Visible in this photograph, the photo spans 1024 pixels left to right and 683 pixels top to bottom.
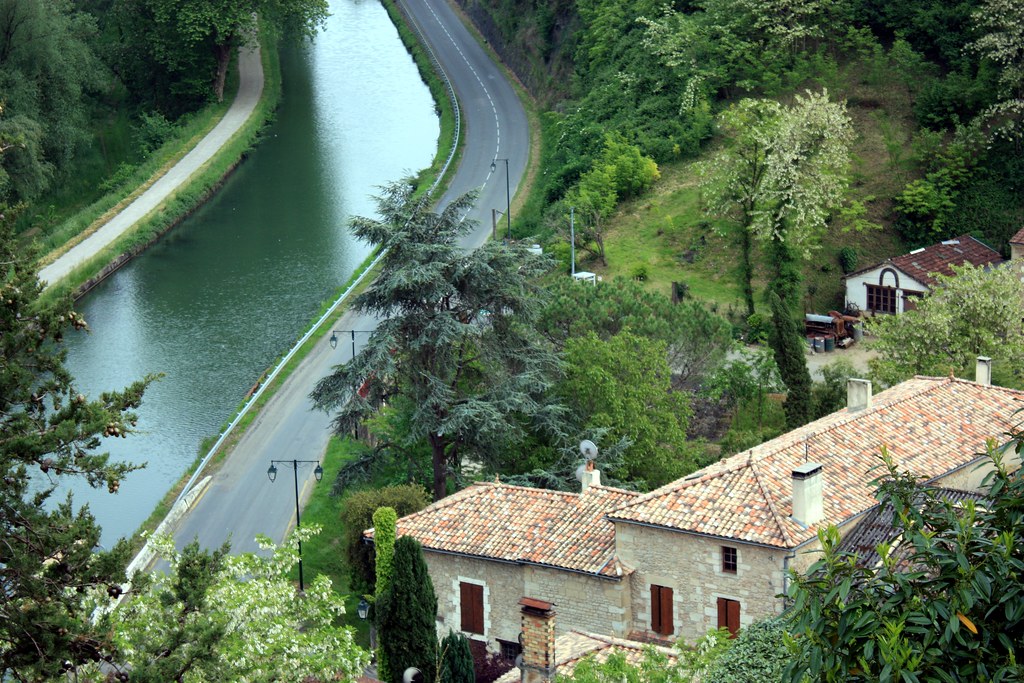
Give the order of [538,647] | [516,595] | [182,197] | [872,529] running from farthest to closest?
[182,197], [516,595], [872,529], [538,647]

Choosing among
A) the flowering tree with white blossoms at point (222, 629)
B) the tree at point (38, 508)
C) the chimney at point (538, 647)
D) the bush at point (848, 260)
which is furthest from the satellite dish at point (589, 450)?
the bush at point (848, 260)

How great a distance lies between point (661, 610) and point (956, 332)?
17651mm

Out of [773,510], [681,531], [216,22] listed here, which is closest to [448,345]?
[681,531]

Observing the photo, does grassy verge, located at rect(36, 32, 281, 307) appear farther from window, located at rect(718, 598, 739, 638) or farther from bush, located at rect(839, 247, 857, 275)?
window, located at rect(718, 598, 739, 638)

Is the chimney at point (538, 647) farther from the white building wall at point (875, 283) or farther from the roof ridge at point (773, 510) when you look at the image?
the white building wall at point (875, 283)

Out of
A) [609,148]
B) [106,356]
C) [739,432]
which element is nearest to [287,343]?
[106,356]

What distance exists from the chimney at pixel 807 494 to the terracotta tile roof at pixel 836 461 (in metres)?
0.21

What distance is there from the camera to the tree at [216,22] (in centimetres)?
9625

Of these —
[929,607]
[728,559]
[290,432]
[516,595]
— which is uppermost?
[929,607]

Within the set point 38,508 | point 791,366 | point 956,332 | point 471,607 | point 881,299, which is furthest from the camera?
point 881,299

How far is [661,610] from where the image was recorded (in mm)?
34469

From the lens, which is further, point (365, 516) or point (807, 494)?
point (365, 516)

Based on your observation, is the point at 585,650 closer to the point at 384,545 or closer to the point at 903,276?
the point at 384,545

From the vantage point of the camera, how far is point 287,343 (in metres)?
64.4
